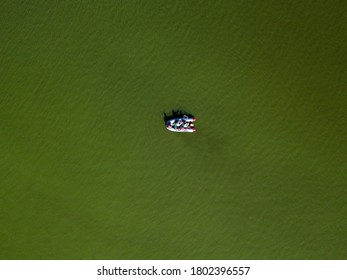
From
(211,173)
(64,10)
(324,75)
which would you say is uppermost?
Answer: (64,10)

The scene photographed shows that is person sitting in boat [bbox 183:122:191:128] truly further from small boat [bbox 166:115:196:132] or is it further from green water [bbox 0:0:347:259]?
green water [bbox 0:0:347:259]

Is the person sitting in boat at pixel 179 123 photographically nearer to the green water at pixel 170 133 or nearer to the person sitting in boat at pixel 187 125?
the person sitting in boat at pixel 187 125

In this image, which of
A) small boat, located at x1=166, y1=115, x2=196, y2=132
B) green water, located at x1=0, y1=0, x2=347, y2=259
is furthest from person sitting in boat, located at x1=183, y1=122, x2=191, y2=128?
green water, located at x1=0, y1=0, x2=347, y2=259

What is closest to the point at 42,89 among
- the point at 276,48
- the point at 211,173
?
the point at 211,173

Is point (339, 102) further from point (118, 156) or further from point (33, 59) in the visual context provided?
point (33, 59)

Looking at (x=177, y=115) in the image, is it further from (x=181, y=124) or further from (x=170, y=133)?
(x=170, y=133)
